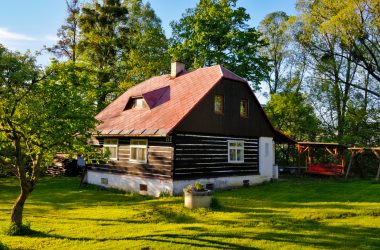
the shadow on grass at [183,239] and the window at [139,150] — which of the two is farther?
the window at [139,150]

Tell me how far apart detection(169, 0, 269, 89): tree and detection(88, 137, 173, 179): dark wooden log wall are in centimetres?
1372

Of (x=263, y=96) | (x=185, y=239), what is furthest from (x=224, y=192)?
(x=263, y=96)

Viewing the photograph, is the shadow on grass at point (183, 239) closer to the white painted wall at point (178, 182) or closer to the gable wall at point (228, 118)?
the white painted wall at point (178, 182)

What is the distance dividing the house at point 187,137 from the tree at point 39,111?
258 inches

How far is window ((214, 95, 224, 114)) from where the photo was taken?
2087 centimetres

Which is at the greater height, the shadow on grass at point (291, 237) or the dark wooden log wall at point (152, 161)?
the dark wooden log wall at point (152, 161)

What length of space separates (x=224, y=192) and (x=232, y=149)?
3.11m

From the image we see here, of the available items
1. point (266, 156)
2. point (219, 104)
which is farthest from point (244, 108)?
point (266, 156)

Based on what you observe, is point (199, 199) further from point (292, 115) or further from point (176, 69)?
point (292, 115)

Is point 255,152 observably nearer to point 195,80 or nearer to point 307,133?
point 195,80

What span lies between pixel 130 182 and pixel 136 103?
5161 mm

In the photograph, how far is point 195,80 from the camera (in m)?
22.1

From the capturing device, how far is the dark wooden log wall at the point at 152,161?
61.2 ft

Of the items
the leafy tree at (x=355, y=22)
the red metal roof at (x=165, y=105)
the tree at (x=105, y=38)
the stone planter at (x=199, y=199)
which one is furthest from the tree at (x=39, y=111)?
the tree at (x=105, y=38)
